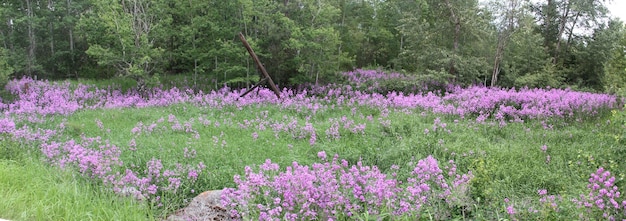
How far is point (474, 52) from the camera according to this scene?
1507 centimetres

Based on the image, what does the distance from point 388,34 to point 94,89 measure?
38.2 ft

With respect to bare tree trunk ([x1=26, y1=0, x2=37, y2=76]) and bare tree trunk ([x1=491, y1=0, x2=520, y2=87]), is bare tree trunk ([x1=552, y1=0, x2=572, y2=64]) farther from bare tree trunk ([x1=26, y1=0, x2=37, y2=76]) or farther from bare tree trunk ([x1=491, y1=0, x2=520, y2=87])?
bare tree trunk ([x1=26, y1=0, x2=37, y2=76])

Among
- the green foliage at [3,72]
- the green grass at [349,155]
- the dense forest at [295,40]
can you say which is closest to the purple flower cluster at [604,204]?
the green grass at [349,155]

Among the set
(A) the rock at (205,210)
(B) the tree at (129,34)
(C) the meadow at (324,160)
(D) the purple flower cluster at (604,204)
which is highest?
(B) the tree at (129,34)

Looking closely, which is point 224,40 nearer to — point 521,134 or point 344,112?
point 344,112

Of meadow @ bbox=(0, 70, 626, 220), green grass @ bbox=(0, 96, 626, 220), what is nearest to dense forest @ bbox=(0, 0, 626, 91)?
meadow @ bbox=(0, 70, 626, 220)

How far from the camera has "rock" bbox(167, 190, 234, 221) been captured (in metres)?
4.34

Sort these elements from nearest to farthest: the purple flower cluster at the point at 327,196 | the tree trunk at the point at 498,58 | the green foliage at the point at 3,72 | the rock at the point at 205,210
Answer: the purple flower cluster at the point at 327,196 → the rock at the point at 205,210 → the green foliage at the point at 3,72 → the tree trunk at the point at 498,58

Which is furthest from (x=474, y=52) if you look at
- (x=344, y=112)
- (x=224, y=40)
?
(x=224, y=40)

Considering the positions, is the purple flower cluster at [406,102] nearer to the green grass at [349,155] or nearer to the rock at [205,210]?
the green grass at [349,155]

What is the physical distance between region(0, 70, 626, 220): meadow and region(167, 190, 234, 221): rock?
8.5 inches

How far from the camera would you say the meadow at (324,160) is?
149 inches

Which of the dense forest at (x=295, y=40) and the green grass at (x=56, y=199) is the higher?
the dense forest at (x=295, y=40)

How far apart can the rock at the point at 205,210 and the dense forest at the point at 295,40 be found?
27.7 feet
